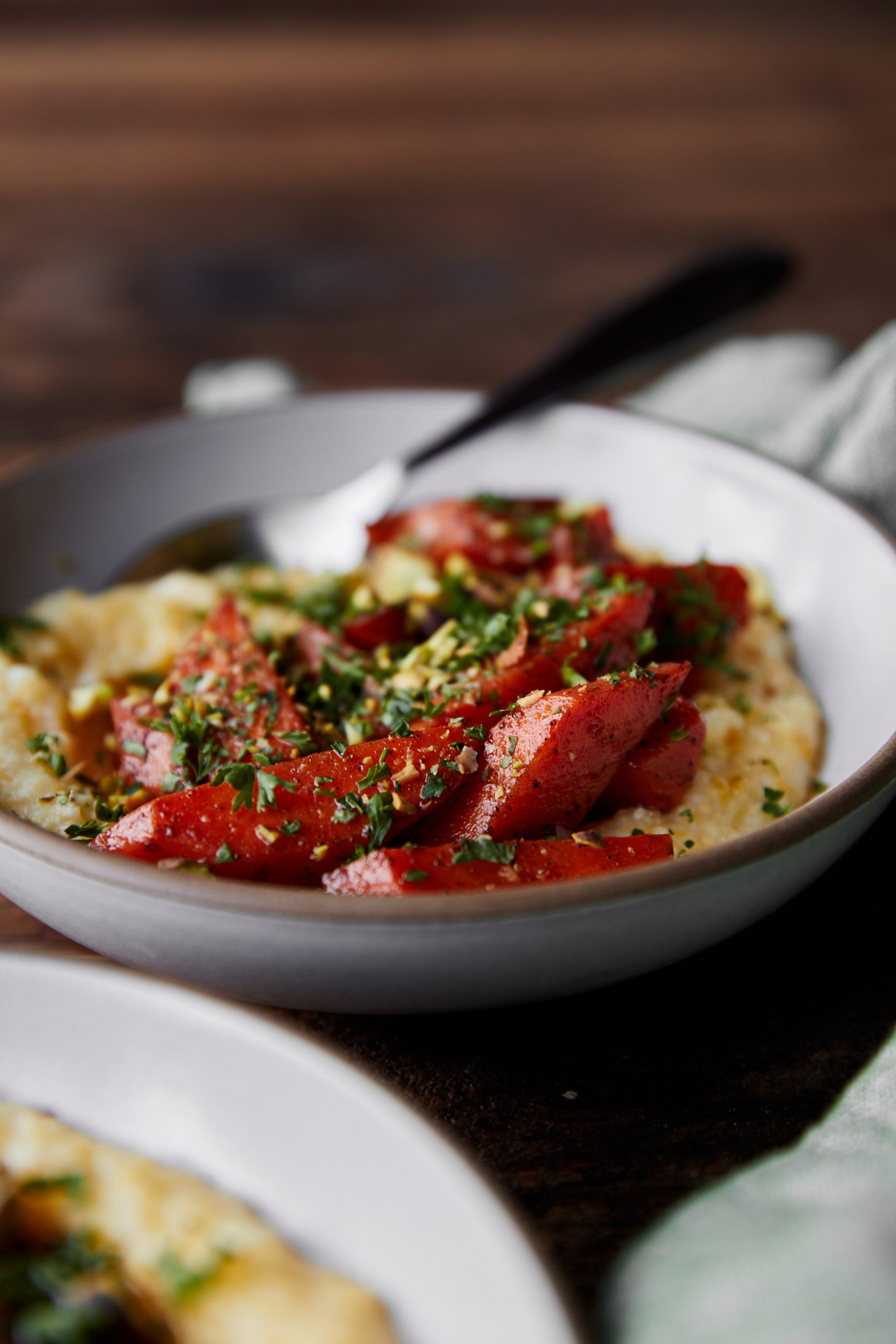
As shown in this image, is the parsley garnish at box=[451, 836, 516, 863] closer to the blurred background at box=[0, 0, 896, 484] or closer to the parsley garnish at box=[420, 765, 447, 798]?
the parsley garnish at box=[420, 765, 447, 798]

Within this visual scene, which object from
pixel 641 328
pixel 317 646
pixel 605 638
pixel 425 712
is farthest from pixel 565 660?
pixel 641 328

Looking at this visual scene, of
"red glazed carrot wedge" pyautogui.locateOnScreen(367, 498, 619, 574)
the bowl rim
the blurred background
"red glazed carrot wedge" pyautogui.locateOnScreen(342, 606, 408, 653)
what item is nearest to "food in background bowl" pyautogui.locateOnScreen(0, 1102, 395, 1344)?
the bowl rim

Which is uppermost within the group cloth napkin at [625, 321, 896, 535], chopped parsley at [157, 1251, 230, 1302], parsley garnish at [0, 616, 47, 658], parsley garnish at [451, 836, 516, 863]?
cloth napkin at [625, 321, 896, 535]

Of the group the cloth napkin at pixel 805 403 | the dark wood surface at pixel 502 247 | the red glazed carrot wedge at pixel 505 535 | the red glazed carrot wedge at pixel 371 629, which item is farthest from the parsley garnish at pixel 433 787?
the cloth napkin at pixel 805 403

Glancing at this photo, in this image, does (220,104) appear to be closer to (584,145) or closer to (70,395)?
(584,145)

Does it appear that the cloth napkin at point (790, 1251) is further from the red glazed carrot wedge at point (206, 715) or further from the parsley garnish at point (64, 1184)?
the red glazed carrot wedge at point (206, 715)

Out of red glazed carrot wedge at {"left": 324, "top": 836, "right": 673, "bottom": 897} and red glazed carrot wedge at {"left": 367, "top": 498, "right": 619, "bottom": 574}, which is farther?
red glazed carrot wedge at {"left": 367, "top": 498, "right": 619, "bottom": 574}
